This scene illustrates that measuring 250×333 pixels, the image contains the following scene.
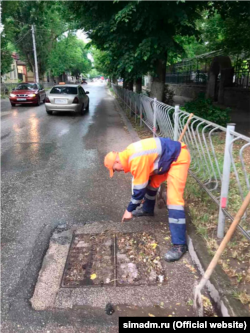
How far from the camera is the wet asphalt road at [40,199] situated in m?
2.63

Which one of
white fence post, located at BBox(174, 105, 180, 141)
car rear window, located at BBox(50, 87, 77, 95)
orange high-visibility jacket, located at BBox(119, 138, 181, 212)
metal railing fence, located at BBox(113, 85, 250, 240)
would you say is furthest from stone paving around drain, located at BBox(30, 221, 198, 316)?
car rear window, located at BBox(50, 87, 77, 95)

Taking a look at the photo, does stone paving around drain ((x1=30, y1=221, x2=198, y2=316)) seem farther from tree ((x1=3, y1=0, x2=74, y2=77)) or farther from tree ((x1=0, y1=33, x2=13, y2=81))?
tree ((x1=3, y1=0, x2=74, y2=77))

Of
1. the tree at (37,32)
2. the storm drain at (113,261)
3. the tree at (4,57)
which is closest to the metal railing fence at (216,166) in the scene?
the storm drain at (113,261)

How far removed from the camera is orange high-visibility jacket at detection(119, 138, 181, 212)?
295 centimetres

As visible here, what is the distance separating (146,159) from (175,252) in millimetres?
1052

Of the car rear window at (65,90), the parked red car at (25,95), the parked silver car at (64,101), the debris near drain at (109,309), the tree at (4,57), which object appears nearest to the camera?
the debris near drain at (109,309)

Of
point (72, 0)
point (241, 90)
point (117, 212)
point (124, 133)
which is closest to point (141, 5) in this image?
point (72, 0)

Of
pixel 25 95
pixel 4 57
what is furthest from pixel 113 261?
pixel 4 57

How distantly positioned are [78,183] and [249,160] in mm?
3161

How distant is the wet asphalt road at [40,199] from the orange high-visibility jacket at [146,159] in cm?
120

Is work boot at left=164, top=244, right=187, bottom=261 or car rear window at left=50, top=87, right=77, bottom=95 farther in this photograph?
car rear window at left=50, top=87, right=77, bottom=95

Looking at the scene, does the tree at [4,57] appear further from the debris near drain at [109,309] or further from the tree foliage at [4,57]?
the debris near drain at [109,309]

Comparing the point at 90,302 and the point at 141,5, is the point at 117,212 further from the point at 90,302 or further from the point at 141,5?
the point at 141,5

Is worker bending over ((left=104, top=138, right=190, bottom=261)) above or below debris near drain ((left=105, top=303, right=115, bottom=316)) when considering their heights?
above
